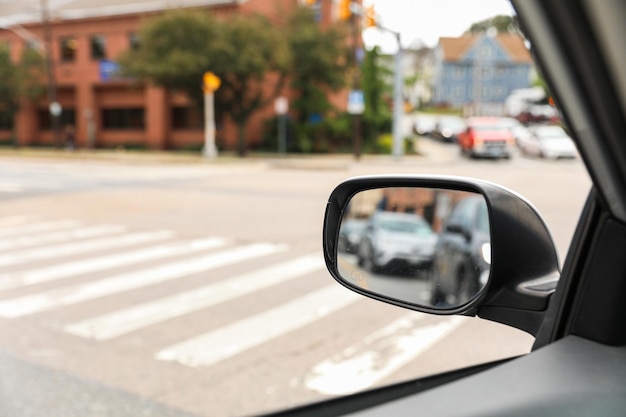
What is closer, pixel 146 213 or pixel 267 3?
pixel 146 213

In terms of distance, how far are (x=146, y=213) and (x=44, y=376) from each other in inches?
365

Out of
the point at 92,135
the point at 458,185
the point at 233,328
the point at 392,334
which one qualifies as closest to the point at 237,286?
the point at 233,328

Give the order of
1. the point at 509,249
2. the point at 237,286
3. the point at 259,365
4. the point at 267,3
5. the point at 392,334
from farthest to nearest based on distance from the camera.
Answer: the point at 267,3, the point at 237,286, the point at 392,334, the point at 259,365, the point at 509,249

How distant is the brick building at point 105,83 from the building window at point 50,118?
66 millimetres

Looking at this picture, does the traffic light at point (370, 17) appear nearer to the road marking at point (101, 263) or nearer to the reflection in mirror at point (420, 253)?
the road marking at point (101, 263)

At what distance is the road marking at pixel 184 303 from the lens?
18.3 feet

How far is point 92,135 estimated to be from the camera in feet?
136

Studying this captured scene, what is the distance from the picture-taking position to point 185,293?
686 cm

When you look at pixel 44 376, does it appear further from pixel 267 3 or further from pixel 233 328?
Result: pixel 267 3

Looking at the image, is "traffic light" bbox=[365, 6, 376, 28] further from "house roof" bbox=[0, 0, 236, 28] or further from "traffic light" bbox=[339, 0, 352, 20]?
"house roof" bbox=[0, 0, 236, 28]

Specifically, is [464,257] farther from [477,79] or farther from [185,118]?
[185,118]

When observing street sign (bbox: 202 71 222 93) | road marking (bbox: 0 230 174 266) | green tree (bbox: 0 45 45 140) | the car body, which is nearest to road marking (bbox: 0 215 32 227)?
road marking (bbox: 0 230 174 266)

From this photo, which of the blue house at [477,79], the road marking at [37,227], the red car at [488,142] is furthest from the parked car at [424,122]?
the road marking at [37,227]

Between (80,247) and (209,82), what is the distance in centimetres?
2071
